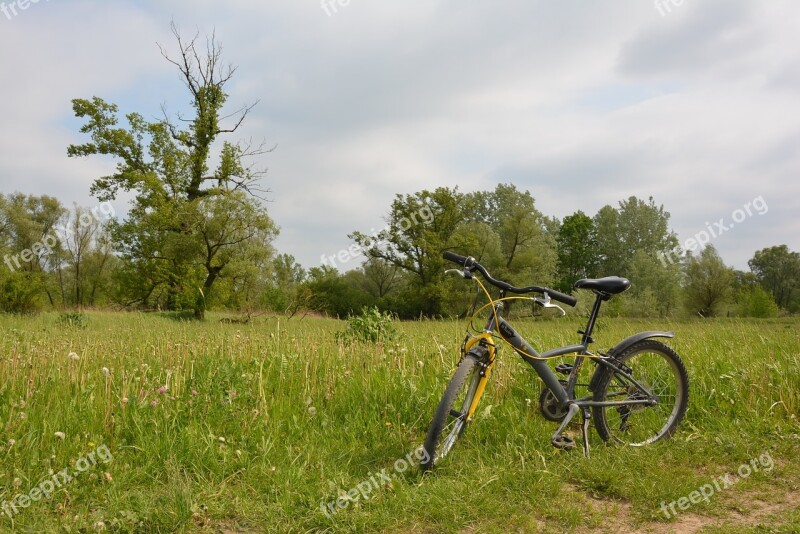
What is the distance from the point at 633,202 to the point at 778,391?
47464mm

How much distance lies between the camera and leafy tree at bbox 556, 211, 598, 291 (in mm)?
45688

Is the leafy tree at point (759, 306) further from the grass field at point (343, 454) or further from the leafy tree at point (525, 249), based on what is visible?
the grass field at point (343, 454)

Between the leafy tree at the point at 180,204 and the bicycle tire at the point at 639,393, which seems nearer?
the bicycle tire at the point at 639,393

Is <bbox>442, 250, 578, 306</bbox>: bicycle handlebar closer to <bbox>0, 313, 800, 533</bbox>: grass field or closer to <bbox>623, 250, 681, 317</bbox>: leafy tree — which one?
<bbox>0, 313, 800, 533</bbox>: grass field

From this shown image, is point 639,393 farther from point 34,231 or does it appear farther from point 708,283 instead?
point 34,231

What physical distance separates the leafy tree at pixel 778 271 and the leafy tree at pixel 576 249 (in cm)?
2680

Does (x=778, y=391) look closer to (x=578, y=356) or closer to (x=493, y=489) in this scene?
(x=578, y=356)

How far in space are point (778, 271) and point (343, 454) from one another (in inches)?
2849

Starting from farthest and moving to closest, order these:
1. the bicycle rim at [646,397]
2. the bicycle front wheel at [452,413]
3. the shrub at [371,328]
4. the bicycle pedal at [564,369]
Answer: the shrub at [371,328], the bicycle rim at [646,397], the bicycle pedal at [564,369], the bicycle front wheel at [452,413]

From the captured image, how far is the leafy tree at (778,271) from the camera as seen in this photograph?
59.5 metres

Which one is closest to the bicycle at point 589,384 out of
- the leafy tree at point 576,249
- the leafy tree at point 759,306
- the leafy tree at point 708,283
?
the leafy tree at point 759,306

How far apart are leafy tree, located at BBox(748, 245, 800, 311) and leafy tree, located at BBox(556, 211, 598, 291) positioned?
2680 centimetres

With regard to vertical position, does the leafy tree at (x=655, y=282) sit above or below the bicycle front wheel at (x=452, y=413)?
above

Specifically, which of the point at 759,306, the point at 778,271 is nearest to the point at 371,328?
the point at 759,306
